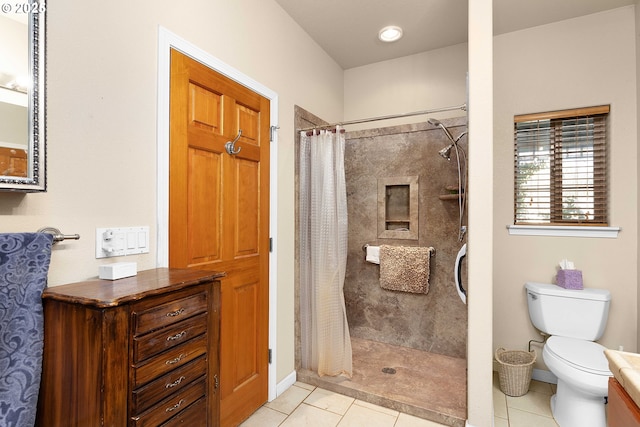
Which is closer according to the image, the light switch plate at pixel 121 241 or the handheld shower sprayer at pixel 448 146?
the light switch plate at pixel 121 241

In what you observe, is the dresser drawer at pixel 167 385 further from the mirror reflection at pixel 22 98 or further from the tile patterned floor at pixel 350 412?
the tile patterned floor at pixel 350 412

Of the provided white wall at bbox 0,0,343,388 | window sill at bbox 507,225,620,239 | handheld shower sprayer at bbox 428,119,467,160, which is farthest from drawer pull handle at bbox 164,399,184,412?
window sill at bbox 507,225,620,239

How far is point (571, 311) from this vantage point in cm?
223

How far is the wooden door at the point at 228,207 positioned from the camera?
1.58 metres

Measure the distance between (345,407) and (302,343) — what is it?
0.57 meters

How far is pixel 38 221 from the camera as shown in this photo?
1.08 m

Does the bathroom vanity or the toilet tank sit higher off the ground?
the bathroom vanity

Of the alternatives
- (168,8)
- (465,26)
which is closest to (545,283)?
(465,26)

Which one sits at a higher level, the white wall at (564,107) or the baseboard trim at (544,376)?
the white wall at (564,107)

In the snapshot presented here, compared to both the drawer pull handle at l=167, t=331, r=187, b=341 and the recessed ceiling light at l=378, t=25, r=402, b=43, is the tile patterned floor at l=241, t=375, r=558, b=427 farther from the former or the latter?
the recessed ceiling light at l=378, t=25, r=402, b=43

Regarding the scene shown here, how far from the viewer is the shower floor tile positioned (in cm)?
204

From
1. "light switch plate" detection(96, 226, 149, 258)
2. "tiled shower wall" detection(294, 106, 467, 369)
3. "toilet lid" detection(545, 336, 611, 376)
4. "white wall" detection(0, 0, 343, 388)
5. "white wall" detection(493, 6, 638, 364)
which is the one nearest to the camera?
"white wall" detection(0, 0, 343, 388)

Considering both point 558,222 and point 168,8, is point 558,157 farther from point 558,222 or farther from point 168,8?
point 168,8

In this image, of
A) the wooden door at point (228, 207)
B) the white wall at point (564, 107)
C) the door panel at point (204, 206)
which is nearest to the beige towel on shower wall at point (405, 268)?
the white wall at point (564, 107)
